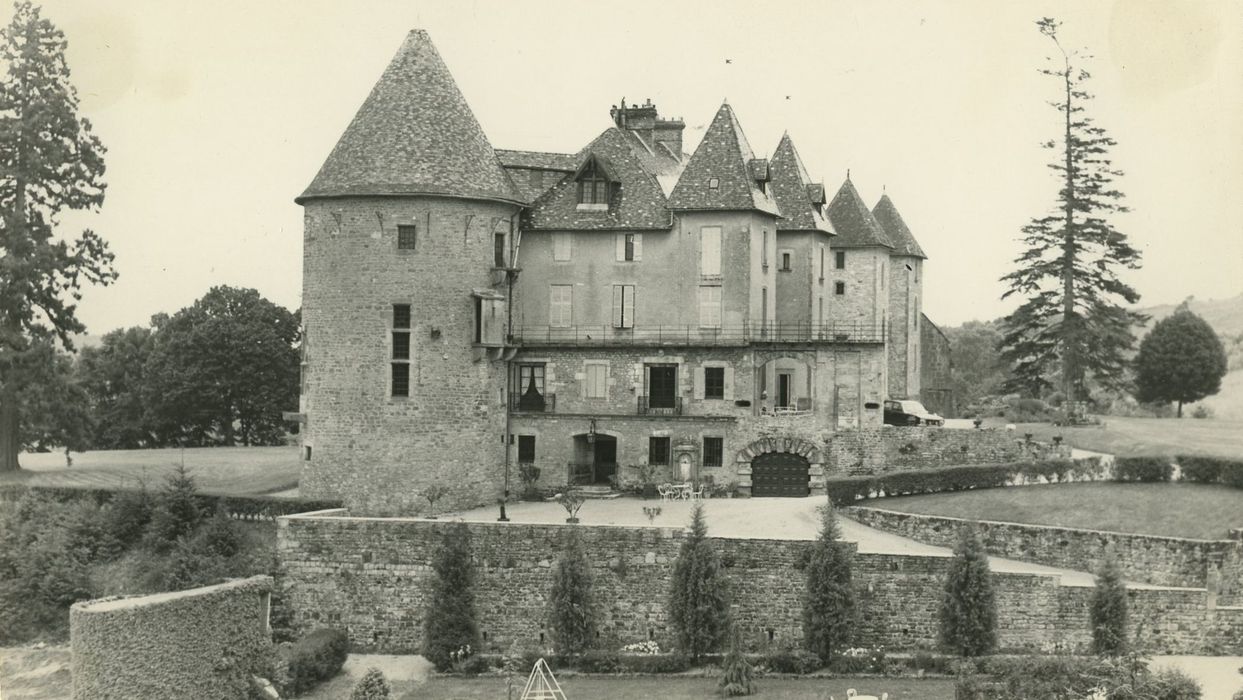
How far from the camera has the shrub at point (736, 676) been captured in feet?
104

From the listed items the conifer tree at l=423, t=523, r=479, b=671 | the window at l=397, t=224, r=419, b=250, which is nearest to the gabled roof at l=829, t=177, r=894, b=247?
the window at l=397, t=224, r=419, b=250

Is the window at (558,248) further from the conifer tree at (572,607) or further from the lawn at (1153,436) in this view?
the lawn at (1153,436)

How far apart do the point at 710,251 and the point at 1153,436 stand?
702 inches

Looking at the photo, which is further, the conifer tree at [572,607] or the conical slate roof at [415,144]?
the conical slate roof at [415,144]

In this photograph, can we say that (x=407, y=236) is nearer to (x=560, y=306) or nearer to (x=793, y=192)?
(x=560, y=306)

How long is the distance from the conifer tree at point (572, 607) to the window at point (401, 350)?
10.9 metres

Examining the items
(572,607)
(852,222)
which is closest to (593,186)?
(852,222)

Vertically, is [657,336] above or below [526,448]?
above

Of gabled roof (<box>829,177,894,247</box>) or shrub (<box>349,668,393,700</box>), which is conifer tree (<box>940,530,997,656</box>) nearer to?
shrub (<box>349,668,393,700</box>)

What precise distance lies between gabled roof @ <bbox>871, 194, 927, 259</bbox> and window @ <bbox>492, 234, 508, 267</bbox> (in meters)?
22.0

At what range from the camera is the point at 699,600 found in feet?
113

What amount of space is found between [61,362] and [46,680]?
15169mm

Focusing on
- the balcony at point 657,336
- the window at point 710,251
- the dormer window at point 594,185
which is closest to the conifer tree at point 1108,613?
the balcony at point 657,336

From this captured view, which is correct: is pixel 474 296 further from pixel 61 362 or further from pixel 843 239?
pixel 843 239
